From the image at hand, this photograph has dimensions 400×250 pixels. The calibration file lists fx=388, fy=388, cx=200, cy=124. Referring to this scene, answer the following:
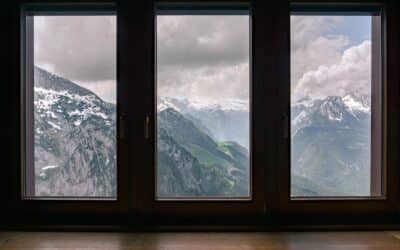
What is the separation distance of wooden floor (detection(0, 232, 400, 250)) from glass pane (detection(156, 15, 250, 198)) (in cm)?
27

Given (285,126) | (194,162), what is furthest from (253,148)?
(194,162)

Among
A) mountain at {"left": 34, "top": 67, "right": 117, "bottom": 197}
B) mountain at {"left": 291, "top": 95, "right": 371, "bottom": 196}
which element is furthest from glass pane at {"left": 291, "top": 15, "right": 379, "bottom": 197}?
mountain at {"left": 34, "top": 67, "right": 117, "bottom": 197}

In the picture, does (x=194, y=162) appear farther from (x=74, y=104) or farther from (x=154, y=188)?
(x=74, y=104)

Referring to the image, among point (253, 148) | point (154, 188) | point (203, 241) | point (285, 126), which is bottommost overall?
point (203, 241)

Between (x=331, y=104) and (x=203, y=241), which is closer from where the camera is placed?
(x=203, y=241)

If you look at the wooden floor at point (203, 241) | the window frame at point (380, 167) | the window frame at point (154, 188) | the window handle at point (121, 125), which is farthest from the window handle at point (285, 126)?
the window handle at point (121, 125)

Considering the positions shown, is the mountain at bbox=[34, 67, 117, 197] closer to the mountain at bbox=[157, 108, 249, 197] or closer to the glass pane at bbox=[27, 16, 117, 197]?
the glass pane at bbox=[27, 16, 117, 197]

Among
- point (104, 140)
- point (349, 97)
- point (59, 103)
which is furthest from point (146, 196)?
point (349, 97)

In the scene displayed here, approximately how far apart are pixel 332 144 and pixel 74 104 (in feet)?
4.68

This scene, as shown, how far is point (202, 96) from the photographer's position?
6.88ft

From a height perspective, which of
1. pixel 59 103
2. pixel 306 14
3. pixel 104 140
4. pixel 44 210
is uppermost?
pixel 306 14

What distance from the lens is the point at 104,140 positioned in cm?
209

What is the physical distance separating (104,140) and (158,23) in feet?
2.27

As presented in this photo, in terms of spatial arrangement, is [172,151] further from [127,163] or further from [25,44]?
[25,44]
